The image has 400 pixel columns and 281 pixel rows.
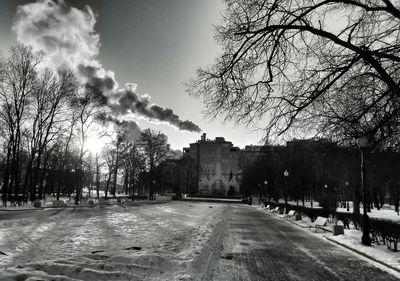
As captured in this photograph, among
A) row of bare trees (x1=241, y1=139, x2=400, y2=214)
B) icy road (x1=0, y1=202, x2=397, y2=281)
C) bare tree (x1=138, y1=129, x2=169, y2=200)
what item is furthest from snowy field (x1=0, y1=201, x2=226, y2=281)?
bare tree (x1=138, y1=129, x2=169, y2=200)

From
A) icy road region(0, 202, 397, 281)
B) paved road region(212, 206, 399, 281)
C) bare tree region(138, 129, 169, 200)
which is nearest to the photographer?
icy road region(0, 202, 397, 281)

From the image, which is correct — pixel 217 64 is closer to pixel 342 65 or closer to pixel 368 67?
pixel 342 65

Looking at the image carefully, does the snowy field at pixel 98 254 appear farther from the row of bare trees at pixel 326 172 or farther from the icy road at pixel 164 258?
the row of bare trees at pixel 326 172

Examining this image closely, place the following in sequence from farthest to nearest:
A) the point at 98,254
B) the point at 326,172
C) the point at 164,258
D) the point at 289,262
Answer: the point at 326,172 < the point at 289,262 < the point at 98,254 < the point at 164,258

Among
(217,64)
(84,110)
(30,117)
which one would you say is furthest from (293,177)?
(217,64)

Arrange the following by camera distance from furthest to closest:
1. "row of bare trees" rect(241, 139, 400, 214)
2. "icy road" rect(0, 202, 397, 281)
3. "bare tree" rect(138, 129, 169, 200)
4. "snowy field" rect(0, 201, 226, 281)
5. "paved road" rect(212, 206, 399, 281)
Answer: "bare tree" rect(138, 129, 169, 200), "row of bare trees" rect(241, 139, 400, 214), "paved road" rect(212, 206, 399, 281), "icy road" rect(0, 202, 397, 281), "snowy field" rect(0, 201, 226, 281)

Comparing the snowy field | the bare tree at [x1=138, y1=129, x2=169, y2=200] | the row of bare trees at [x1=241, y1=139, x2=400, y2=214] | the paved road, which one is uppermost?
the bare tree at [x1=138, y1=129, x2=169, y2=200]

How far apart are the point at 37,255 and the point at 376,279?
9152mm

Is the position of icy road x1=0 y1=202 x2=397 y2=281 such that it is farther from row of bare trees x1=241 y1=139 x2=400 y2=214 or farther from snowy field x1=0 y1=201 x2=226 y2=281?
row of bare trees x1=241 y1=139 x2=400 y2=214

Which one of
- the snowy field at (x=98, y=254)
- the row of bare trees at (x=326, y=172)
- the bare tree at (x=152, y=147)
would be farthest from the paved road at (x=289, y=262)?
the bare tree at (x=152, y=147)

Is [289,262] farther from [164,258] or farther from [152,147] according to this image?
[152,147]

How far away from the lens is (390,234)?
43.4ft

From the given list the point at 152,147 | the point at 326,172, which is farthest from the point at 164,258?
the point at 152,147

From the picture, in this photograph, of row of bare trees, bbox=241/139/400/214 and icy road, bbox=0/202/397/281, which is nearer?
icy road, bbox=0/202/397/281
